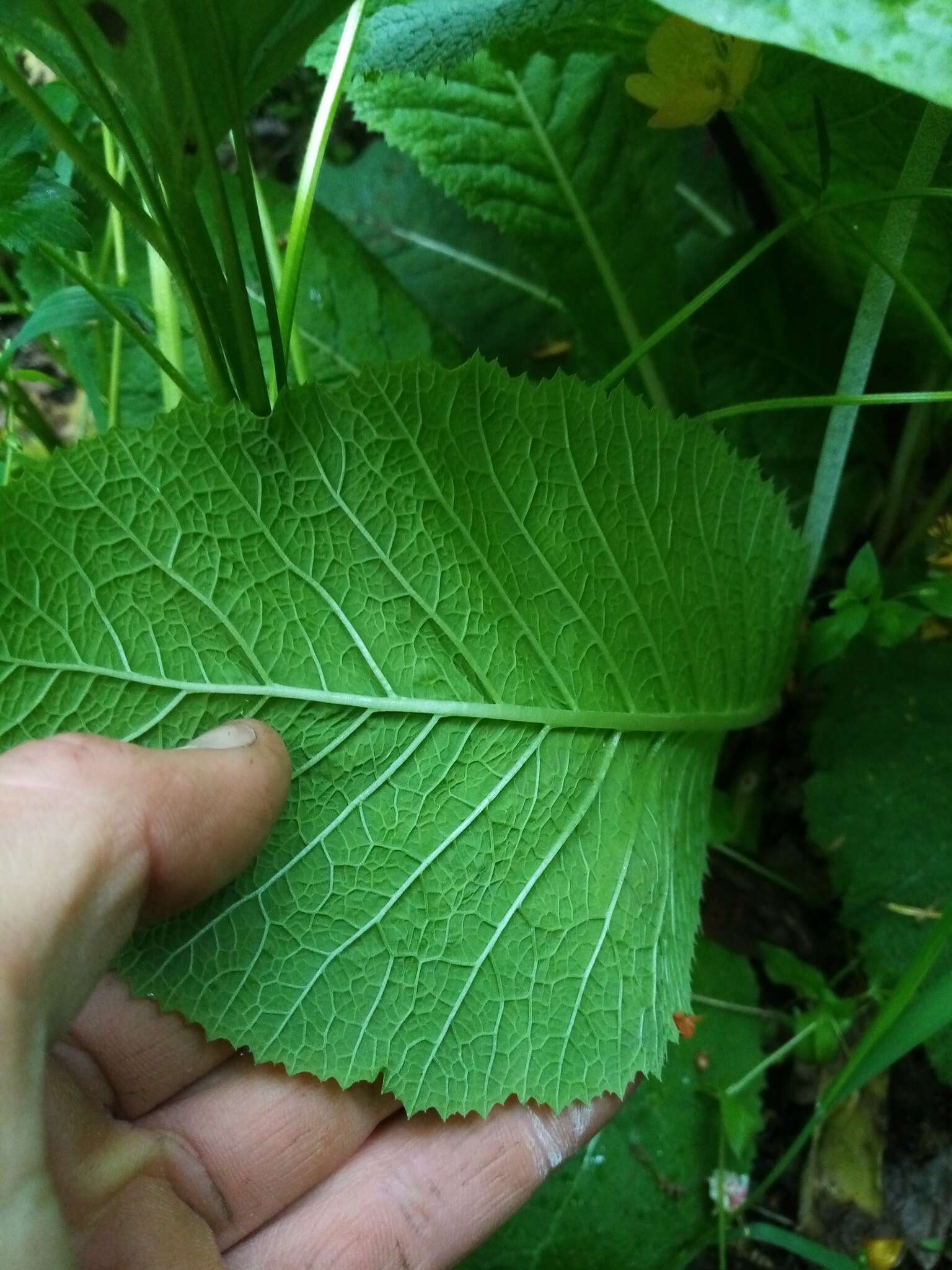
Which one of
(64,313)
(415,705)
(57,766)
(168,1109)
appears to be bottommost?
(168,1109)

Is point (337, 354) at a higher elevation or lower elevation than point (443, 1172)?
higher

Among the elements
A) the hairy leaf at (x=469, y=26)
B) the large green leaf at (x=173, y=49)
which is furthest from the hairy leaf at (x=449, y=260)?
the large green leaf at (x=173, y=49)

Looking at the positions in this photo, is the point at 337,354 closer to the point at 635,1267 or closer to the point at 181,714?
the point at 181,714

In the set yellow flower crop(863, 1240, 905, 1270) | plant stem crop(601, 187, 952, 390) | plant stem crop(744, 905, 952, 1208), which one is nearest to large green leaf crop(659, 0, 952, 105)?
plant stem crop(601, 187, 952, 390)

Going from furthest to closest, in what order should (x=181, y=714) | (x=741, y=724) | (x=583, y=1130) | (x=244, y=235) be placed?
1. (x=244, y=235)
2. (x=741, y=724)
3. (x=583, y=1130)
4. (x=181, y=714)

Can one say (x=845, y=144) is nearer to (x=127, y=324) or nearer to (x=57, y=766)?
(x=127, y=324)

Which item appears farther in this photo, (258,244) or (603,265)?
(603,265)

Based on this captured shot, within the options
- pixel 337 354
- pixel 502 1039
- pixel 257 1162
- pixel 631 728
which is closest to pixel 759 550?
pixel 631 728

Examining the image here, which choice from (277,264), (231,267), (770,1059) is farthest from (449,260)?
(770,1059)
